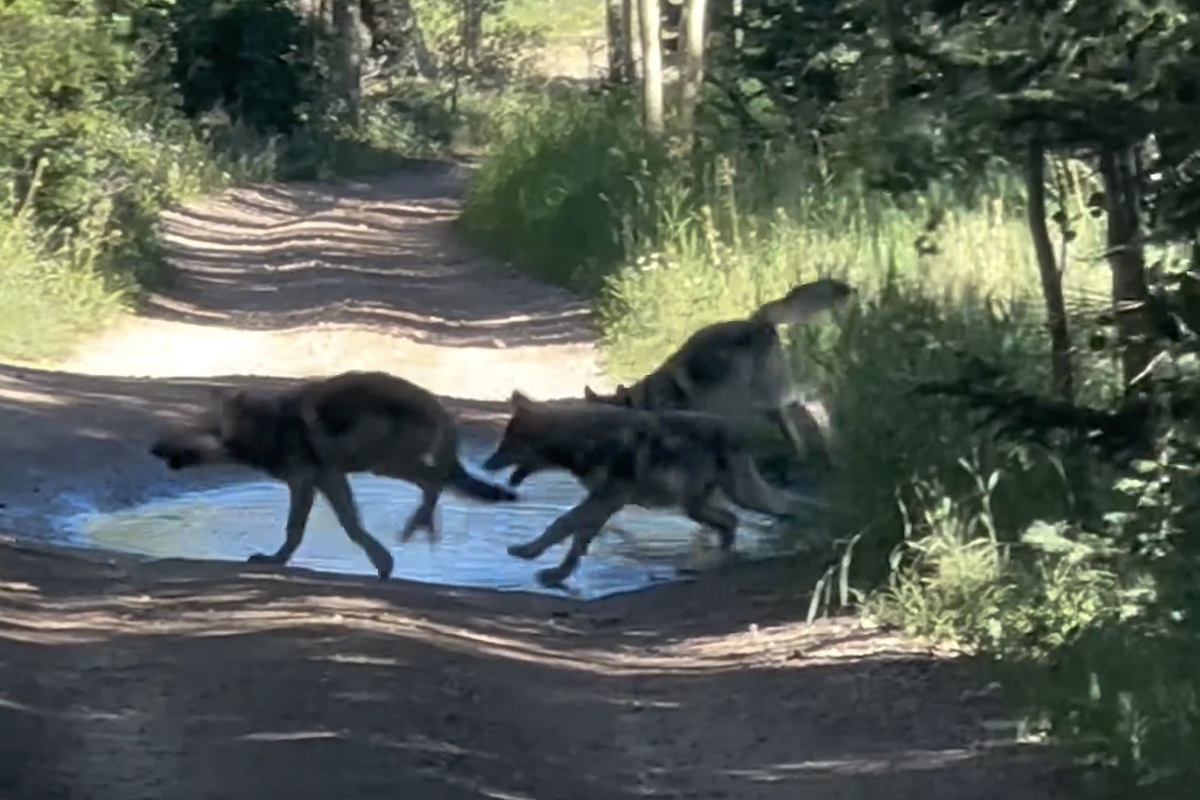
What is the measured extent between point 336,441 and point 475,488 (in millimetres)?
741

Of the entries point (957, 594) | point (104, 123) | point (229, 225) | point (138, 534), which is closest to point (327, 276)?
point (104, 123)

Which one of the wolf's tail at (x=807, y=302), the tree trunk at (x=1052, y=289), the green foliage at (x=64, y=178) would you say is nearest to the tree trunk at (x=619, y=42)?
the green foliage at (x=64, y=178)

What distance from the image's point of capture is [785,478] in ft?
40.6

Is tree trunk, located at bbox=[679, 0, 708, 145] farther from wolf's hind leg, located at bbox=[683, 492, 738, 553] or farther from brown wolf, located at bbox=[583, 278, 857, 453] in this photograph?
wolf's hind leg, located at bbox=[683, 492, 738, 553]

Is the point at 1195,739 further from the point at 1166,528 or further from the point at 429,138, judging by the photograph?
the point at 429,138

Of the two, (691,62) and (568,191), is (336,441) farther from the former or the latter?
(568,191)

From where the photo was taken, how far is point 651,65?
2548cm

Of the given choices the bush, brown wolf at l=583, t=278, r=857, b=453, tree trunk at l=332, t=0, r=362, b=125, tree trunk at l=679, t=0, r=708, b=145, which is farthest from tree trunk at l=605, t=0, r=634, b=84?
brown wolf at l=583, t=278, r=857, b=453

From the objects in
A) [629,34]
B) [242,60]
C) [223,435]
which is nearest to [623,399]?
[223,435]

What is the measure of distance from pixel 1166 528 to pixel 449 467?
463 centimetres

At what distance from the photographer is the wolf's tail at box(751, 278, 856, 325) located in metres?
13.5

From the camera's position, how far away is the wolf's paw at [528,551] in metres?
11.4

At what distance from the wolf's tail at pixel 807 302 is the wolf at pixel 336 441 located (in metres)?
2.50

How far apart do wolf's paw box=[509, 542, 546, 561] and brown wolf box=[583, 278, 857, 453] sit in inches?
46.0
